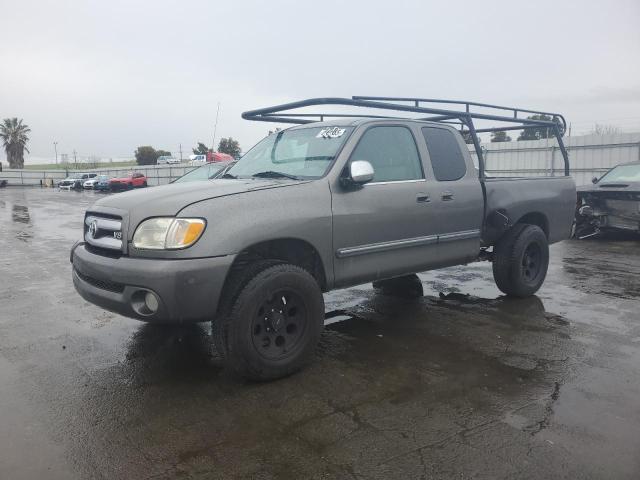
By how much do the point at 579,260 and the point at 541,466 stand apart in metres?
6.99

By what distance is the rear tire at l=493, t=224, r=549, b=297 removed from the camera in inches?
234

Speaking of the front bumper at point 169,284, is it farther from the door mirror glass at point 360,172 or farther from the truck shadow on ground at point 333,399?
the door mirror glass at point 360,172

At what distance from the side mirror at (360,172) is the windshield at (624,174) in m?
8.59

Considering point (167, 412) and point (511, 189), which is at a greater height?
point (511, 189)

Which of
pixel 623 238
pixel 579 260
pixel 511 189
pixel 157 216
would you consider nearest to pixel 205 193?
pixel 157 216

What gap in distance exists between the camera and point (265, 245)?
391 centimetres

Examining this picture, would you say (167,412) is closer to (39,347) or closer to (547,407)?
(39,347)

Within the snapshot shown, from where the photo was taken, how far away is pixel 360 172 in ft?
13.5

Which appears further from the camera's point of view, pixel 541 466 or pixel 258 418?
pixel 258 418

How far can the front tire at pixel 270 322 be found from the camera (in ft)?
11.8

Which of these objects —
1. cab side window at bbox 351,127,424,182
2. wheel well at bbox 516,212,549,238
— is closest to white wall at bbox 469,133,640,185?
wheel well at bbox 516,212,549,238

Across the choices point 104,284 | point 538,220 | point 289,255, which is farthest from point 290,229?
point 538,220

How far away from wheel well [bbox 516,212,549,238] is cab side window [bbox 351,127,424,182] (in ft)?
6.55

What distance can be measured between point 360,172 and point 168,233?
1.49 m
